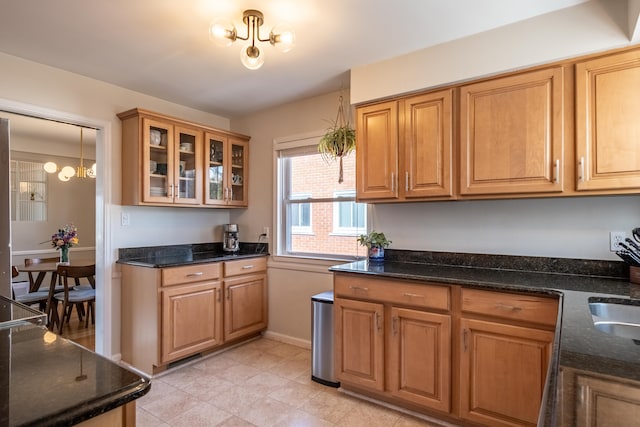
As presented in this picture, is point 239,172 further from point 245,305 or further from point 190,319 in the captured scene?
point 190,319

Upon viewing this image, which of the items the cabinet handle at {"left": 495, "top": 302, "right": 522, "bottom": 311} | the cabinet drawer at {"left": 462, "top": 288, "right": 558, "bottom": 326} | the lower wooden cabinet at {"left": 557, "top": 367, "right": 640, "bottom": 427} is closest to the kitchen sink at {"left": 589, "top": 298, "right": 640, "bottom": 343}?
the cabinet drawer at {"left": 462, "top": 288, "right": 558, "bottom": 326}

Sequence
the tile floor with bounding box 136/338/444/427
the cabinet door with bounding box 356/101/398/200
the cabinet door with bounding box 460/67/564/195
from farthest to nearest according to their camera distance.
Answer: the cabinet door with bounding box 356/101/398/200, the tile floor with bounding box 136/338/444/427, the cabinet door with bounding box 460/67/564/195

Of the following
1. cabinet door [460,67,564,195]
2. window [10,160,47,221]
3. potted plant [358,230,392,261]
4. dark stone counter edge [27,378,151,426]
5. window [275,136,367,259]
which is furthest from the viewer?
window [10,160,47,221]

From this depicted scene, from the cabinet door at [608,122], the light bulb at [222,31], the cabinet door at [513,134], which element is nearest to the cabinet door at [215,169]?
the light bulb at [222,31]

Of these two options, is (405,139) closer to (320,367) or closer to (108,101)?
(320,367)

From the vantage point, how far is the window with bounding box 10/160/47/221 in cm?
507

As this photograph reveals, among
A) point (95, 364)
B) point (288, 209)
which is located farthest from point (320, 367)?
point (95, 364)

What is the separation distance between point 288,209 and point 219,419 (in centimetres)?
200

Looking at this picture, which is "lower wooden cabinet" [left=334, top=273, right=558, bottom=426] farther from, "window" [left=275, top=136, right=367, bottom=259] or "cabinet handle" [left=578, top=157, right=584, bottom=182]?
"window" [left=275, top=136, right=367, bottom=259]

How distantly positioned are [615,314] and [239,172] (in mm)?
3343

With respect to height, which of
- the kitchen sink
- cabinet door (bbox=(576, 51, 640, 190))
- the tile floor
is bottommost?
the tile floor

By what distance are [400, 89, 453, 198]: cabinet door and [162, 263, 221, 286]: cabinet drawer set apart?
72.0 inches

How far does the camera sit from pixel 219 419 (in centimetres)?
218

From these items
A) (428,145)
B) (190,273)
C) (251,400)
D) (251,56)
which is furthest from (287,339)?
(251,56)
